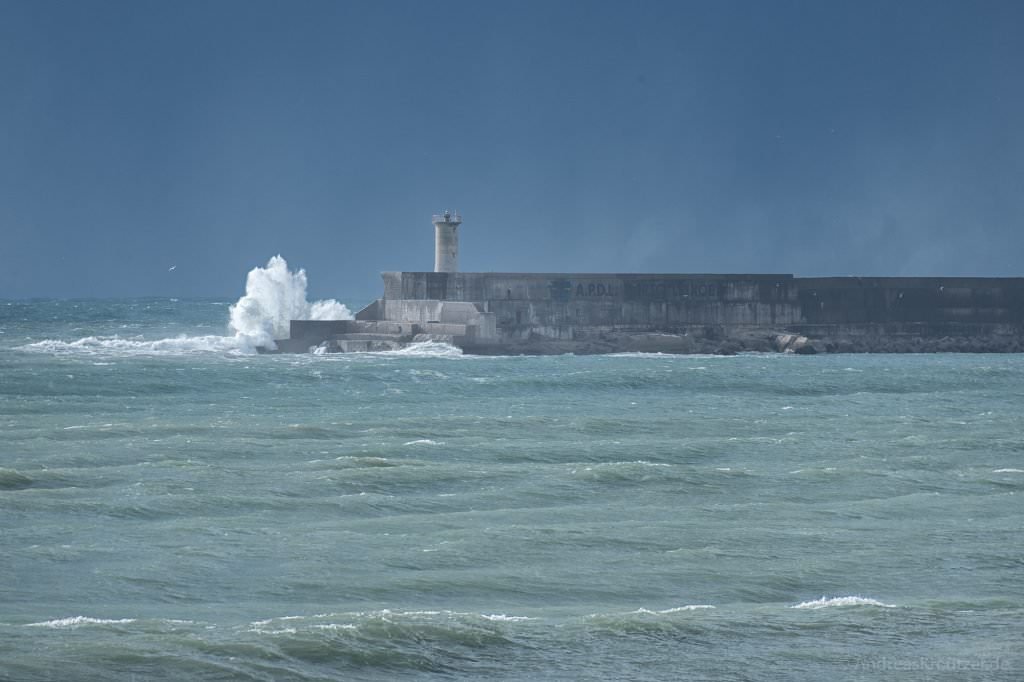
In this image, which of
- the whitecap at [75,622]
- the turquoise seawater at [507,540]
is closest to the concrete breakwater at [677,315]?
the turquoise seawater at [507,540]

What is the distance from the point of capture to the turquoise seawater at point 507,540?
919 cm

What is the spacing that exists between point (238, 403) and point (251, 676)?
1838cm

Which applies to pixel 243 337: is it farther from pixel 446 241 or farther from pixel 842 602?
pixel 842 602

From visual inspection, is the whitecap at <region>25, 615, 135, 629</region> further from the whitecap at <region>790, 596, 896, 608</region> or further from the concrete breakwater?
the concrete breakwater

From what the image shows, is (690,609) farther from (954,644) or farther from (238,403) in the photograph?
(238,403)

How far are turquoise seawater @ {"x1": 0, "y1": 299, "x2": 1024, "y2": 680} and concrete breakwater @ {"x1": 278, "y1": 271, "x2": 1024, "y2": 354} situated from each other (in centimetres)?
1481

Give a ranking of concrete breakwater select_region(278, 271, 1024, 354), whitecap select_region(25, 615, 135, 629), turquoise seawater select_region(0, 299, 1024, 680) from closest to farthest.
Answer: turquoise seawater select_region(0, 299, 1024, 680) < whitecap select_region(25, 615, 135, 629) < concrete breakwater select_region(278, 271, 1024, 354)

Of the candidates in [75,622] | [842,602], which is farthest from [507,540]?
[75,622]

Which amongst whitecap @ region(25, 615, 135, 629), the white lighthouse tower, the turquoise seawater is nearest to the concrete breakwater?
the white lighthouse tower

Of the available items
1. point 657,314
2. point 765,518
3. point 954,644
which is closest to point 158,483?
point 765,518

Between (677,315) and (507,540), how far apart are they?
31.8 metres

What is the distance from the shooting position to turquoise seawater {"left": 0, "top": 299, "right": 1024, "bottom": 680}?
9.19m

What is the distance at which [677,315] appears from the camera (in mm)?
44156

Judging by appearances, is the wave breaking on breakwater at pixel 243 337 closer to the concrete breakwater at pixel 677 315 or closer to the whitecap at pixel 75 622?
the concrete breakwater at pixel 677 315
